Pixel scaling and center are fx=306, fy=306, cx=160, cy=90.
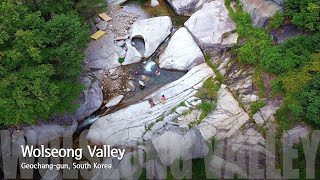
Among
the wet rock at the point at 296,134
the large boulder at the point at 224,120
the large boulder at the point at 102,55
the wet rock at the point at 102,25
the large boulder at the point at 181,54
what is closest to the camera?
the wet rock at the point at 296,134

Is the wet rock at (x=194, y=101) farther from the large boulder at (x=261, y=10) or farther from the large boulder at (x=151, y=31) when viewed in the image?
the large boulder at (x=261, y=10)

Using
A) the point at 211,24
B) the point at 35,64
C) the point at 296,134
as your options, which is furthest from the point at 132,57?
the point at 296,134

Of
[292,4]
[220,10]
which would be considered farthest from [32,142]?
[292,4]

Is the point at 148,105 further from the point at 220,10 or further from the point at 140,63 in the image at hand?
the point at 220,10

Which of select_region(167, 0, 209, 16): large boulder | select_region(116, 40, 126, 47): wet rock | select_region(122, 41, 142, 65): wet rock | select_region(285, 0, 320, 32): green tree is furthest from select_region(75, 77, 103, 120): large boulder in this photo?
select_region(285, 0, 320, 32): green tree

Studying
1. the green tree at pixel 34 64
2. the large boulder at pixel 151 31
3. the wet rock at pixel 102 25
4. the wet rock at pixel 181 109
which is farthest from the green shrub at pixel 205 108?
the wet rock at pixel 102 25

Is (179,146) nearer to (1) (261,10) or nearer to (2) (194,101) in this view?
(2) (194,101)

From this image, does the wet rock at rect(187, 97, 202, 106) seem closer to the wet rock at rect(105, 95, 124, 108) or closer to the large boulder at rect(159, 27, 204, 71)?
the large boulder at rect(159, 27, 204, 71)

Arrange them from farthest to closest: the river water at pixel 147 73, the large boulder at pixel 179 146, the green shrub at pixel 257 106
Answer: the river water at pixel 147 73 < the green shrub at pixel 257 106 < the large boulder at pixel 179 146
